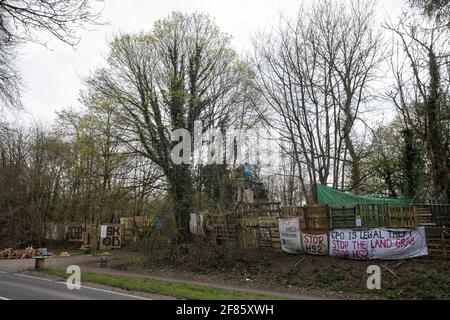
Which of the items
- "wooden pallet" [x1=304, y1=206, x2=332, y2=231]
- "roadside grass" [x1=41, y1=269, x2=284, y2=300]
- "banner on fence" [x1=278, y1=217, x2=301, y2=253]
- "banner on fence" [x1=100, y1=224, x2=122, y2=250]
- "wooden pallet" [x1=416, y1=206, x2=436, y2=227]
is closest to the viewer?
"roadside grass" [x1=41, y1=269, x2=284, y2=300]

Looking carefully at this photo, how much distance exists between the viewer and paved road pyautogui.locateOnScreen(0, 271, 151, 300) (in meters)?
13.0

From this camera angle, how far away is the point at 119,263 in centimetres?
2497

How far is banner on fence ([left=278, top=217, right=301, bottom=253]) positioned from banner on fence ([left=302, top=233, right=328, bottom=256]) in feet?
1.26

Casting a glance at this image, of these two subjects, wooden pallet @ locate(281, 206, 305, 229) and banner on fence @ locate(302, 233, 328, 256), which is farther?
wooden pallet @ locate(281, 206, 305, 229)

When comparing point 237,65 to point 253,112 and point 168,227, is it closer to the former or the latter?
point 253,112

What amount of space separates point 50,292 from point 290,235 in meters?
11.5

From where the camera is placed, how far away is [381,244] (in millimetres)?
17609

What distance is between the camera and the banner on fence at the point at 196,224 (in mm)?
24373

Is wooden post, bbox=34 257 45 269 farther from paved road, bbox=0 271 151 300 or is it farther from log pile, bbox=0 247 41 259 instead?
log pile, bbox=0 247 41 259

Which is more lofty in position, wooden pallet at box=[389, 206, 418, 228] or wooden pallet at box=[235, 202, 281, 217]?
wooden pallet at box=[235, 202, 281, 217]

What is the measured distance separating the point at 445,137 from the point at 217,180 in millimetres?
A: 12423
